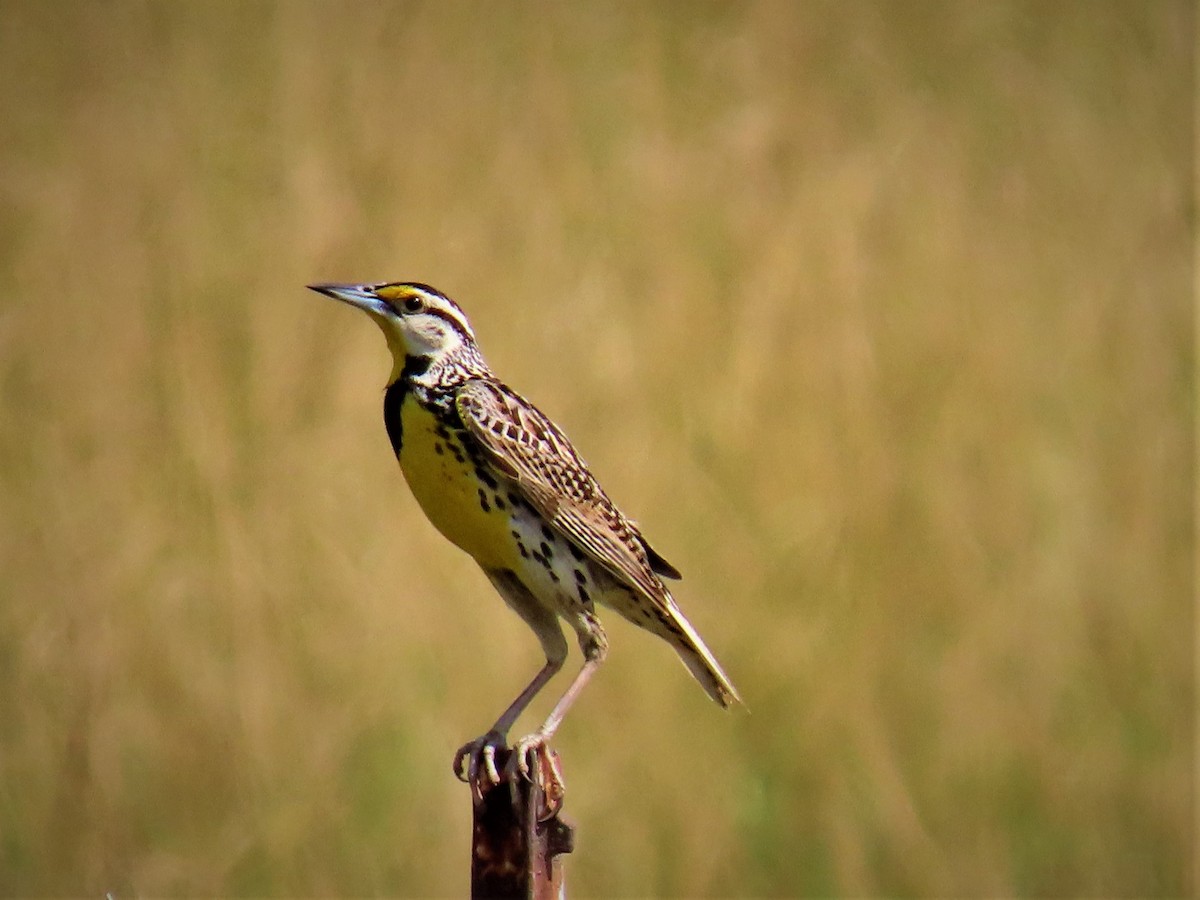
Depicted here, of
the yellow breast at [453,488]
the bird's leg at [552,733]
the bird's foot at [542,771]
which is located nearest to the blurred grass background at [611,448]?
the bird's leg at [552,733]

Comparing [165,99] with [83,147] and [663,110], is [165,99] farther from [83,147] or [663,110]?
[663,110]

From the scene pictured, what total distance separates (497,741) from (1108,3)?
3059 mm

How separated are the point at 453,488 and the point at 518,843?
66 centimetres

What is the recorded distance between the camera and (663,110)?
4016 millimetres

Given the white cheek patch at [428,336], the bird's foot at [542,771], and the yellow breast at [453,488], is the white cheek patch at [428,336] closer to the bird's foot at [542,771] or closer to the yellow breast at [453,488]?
the yellow breast at [453,488]

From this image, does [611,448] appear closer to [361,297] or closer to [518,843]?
[361,297]

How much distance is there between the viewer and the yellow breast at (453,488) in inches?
90.3

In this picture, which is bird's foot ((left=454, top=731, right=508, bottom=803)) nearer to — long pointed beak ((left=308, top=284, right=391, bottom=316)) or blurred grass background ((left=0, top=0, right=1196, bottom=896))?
long pointed beak ((left=308, top=284, right=391, bottom=316))

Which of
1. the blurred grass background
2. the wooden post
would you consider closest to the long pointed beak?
the wooden post

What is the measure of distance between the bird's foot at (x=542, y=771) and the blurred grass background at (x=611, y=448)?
1258mm

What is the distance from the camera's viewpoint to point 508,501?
7.63 feet

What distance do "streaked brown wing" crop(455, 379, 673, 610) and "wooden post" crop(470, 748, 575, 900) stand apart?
0.59 metres

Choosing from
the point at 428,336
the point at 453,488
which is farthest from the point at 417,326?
the point at 453,488

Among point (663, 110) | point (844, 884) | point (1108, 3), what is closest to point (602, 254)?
point (663, 110)
